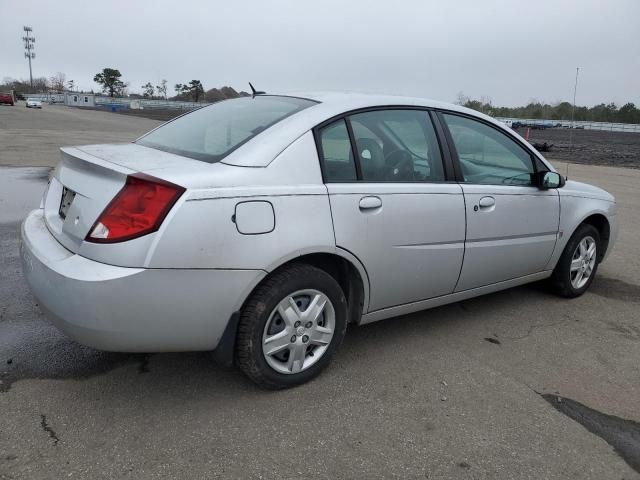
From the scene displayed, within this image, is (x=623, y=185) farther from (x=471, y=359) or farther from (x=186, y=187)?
(x=186, y=187)

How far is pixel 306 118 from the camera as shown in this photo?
10.00 ft

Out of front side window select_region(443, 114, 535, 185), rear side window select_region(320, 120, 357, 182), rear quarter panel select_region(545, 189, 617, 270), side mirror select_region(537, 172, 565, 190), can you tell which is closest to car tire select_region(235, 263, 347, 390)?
rear side window select_region(320, 120, 357, 182)

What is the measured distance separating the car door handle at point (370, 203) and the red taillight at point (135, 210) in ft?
3.39

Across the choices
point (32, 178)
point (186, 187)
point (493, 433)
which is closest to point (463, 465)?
point (493, 433)

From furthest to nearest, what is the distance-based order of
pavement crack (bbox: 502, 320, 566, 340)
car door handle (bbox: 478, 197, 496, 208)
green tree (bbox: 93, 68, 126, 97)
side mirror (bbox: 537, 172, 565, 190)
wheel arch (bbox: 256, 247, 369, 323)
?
green tree (bbox: 93, 68, 126, 97), side mirror (bbox: 537, 172, 565, 190), pavement crack (bbox: 502, 320, 566, 340), car door handle (bbox: 478, 197, 496, 208), wheel arch (bbox: 256, 247, 369, 323)

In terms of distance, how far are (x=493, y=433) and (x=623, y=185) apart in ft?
39.8

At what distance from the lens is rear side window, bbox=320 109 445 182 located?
3.08m

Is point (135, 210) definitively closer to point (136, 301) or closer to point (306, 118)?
point (136, 301)

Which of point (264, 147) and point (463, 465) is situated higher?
point (264, 147)

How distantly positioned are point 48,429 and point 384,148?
2344 mm

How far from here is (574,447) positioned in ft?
8.64

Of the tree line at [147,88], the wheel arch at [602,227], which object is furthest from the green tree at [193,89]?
the wheel arch at [602,227]

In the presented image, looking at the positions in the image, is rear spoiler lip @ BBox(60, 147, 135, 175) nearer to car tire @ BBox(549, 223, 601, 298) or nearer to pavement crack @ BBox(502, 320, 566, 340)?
pavement crack @ BBox(502, 320, 566, 340)

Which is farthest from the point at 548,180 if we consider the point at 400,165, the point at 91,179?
the point at 91,179
